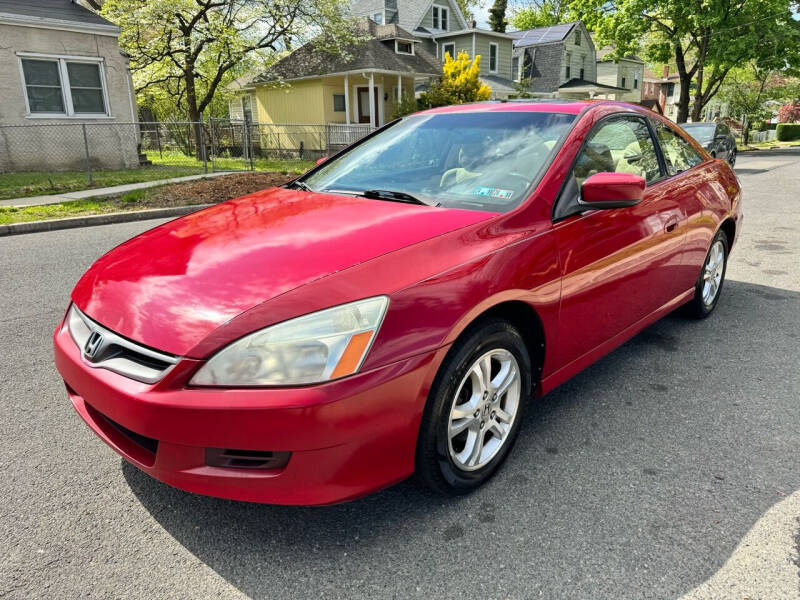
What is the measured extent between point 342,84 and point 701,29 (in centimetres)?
1823

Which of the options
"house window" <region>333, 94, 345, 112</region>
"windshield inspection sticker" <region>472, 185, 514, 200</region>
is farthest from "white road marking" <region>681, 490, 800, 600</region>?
"house window" <region>333, 94, 345, 112</region>

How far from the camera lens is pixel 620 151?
3426 millimetres

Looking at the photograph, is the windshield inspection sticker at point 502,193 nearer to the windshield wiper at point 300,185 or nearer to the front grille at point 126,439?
the windshield wiper at point 300,185

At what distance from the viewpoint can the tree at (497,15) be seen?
49.1 meters

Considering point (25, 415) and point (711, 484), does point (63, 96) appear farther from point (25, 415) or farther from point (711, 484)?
point (711, 484)

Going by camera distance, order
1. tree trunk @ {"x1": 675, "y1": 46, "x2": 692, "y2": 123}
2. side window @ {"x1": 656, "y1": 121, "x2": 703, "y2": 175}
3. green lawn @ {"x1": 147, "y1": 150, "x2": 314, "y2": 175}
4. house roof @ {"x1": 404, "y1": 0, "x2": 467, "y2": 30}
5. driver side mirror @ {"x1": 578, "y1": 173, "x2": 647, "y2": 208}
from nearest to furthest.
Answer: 1. driver side mirror @ {"x1": 578, "y1": 173, "x2": 647, "y2": 208}
2. side window @ {"x1": 656, "y1": 121, "x2": 703, "y2": 175}
3. green lawn @ {"x1": 147, "y1": 150, "x2": 314, "y2": 175}
4. tree trunk @ {"x1": 675, "y1": 46, "x2": 692, "y2": 123}
5. house roof @ {"x1": 404, "y1": 0, "x2": 467, "y2": 30}

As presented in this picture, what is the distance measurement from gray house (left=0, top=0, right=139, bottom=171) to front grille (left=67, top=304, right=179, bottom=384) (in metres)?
14.3

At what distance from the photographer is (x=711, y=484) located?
2.55 meters

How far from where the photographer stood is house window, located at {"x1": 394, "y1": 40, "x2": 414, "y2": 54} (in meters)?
28.4

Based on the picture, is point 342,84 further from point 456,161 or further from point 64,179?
point 456,161

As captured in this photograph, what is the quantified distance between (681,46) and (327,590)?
35.6 m

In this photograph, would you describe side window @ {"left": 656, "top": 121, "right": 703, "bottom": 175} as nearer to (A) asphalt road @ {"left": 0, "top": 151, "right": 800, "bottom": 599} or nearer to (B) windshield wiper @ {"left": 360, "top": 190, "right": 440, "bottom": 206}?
(A) asphalt road @ {"left": 0, "top": 151, "right": 800, "bottom": 599}

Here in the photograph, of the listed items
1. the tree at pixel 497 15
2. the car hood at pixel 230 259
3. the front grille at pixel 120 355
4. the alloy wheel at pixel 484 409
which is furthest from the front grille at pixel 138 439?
the tree at pixel 497 15

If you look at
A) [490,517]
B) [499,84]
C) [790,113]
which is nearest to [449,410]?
[490,517]
